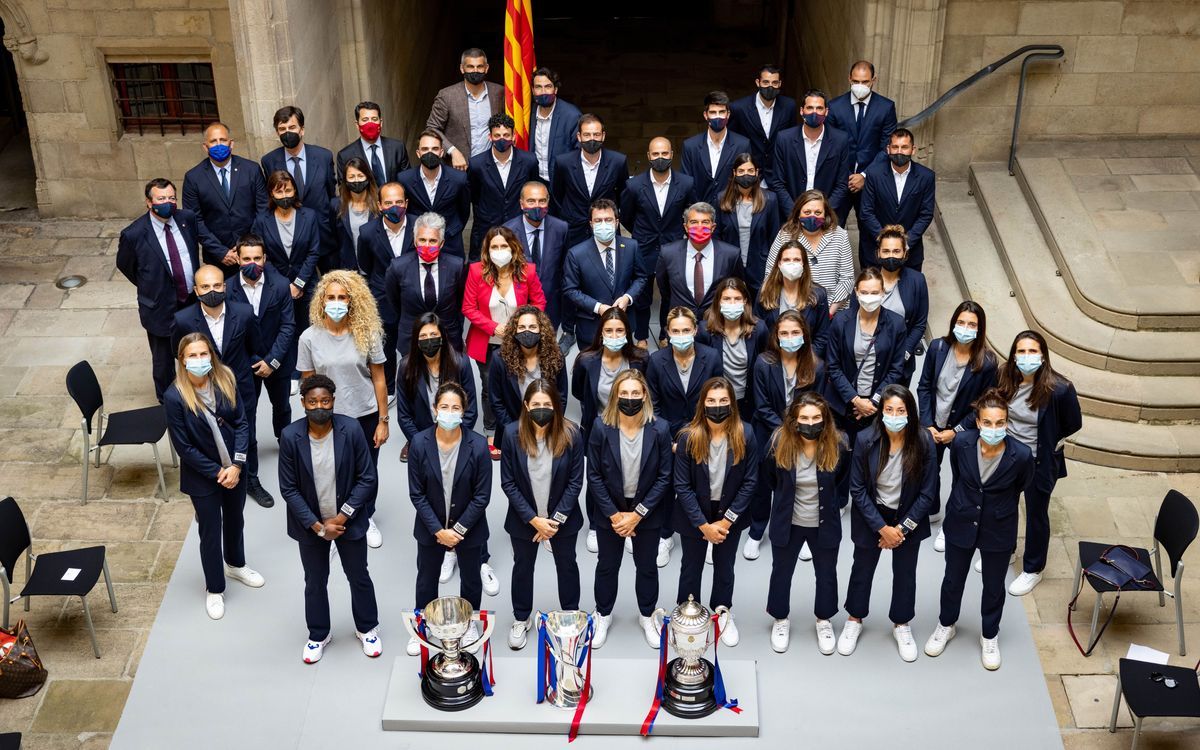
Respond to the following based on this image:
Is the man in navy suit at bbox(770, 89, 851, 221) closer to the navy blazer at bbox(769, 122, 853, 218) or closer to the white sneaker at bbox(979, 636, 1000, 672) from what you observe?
the navy blazer at bbox(769, 122, 853, 218)

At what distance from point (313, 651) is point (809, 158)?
17.0 feet

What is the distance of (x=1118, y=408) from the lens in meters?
10.4

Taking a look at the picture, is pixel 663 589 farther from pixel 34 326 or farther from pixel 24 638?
pixel 34 326

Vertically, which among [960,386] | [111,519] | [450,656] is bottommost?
[111,519]

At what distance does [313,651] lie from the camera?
8305 millimetres

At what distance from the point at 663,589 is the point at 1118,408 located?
3804 millimetres

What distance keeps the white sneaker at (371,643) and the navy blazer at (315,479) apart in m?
0.72

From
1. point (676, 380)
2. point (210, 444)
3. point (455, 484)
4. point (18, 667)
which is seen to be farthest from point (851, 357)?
point (18, 667)

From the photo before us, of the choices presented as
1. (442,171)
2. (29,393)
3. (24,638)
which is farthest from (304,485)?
(29,393)

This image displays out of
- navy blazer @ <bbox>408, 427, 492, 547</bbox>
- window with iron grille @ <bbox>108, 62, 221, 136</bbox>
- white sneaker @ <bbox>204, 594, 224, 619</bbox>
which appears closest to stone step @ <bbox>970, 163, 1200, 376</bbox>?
navy blazer @ <bbox>408, 427, 492, 547</bbox>

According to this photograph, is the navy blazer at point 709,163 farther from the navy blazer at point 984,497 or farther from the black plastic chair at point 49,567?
the black plastic chair at point 49,567

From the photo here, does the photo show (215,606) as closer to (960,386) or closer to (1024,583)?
(960,386)

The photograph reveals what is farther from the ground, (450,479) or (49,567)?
(450,479)

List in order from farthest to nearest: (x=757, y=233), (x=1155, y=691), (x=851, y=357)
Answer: (x=757, y=233) → (x=851, y=357) → (x=1155, y=691)
